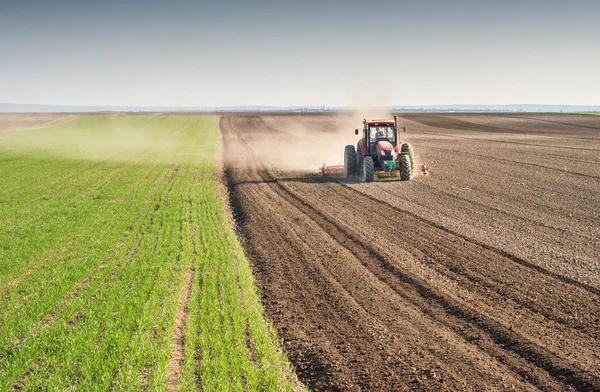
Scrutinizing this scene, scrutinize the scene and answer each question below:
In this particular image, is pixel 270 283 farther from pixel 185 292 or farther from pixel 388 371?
pixel 388 371

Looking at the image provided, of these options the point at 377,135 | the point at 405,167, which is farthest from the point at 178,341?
the point at 377,135

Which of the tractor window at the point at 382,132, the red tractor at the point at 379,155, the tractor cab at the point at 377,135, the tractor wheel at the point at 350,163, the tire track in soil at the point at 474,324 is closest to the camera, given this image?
the tire track in soil at the point at 474,324

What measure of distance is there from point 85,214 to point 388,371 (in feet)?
41.3

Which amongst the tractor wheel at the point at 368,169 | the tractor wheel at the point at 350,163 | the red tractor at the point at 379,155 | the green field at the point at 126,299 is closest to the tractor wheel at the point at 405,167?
the red tractor at the point at 379,155

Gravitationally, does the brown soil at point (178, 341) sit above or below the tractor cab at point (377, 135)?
below

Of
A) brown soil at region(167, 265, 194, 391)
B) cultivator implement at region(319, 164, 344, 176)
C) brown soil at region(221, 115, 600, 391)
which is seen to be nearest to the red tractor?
brown soil at region(221, 115, 600, 391)

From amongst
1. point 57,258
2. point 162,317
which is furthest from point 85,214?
point 162,317

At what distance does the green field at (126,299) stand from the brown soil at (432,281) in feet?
2.71

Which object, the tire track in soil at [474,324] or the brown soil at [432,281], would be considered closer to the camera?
the tire track in soil at [474,324]

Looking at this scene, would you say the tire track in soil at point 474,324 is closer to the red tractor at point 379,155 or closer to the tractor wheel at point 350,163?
the red tractor at point 379,155

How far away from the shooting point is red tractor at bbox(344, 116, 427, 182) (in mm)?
20500

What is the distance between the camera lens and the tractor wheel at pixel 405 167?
2055cm

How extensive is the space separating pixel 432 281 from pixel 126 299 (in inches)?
238

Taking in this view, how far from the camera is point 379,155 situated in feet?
67.7
